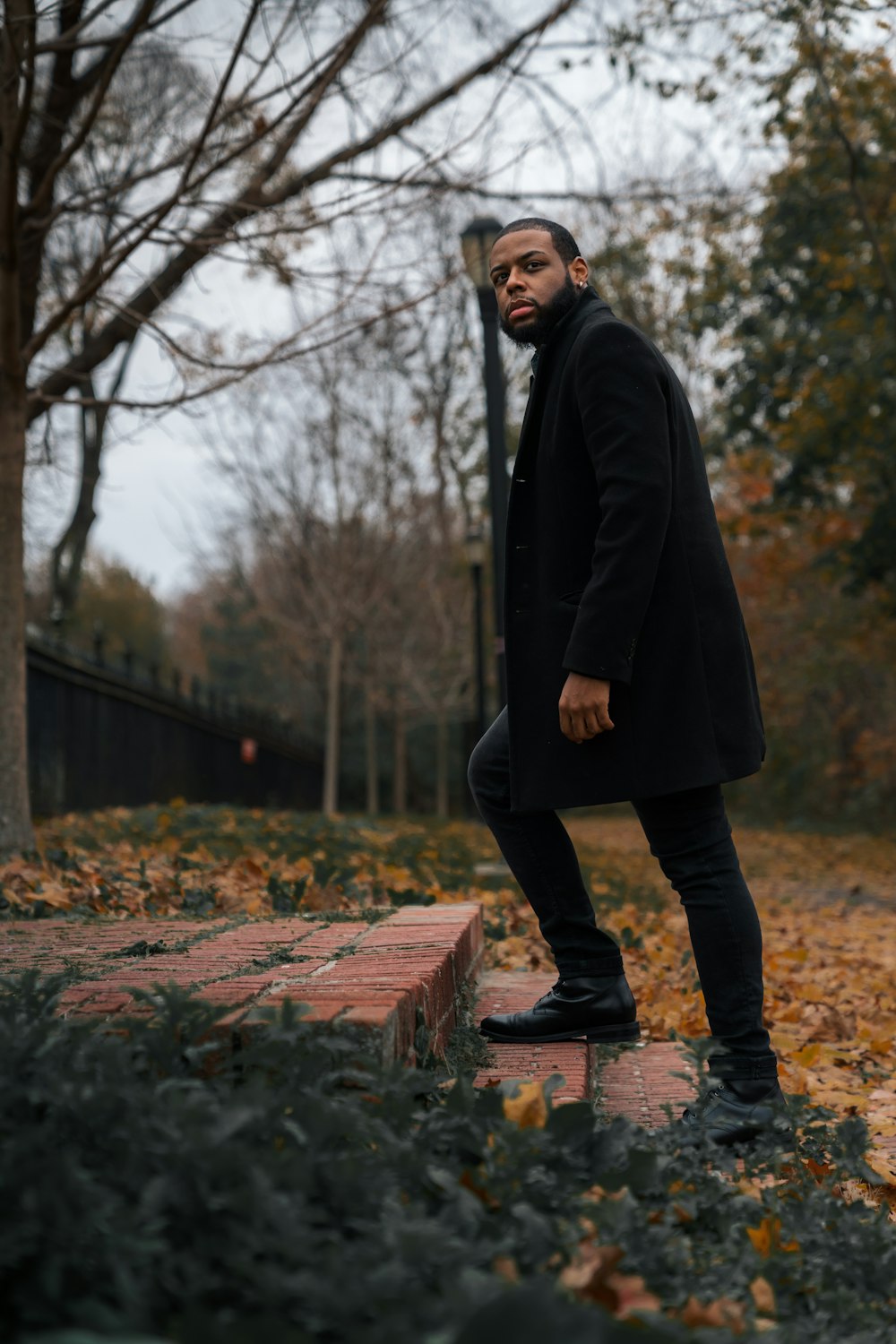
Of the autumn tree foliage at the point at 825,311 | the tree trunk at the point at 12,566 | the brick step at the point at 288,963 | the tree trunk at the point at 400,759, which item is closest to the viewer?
the brick step at the point at 288,963

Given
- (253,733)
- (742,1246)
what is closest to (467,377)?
(253,733)

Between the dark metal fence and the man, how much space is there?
25.9 ft

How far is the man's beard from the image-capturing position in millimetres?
3193

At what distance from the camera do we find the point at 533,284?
3193mm

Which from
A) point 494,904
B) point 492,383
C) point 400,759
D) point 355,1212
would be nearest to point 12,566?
point 494,904

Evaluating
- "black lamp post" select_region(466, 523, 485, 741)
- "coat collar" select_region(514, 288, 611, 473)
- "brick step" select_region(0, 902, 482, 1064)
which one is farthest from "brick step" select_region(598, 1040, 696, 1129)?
"black lamp post" select_region(466, 523, 485, 741)

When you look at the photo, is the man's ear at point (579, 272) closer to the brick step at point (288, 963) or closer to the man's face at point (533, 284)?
the man's face at point (533, 284)

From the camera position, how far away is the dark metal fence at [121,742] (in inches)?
416

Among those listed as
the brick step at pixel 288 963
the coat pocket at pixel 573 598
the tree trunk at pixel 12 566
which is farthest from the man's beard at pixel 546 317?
the tree trunk at pixel 12 566

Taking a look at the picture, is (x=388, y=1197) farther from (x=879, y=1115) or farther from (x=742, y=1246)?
(x=879, y=1115)

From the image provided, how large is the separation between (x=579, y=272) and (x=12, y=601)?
4.64m

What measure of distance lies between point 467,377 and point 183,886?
737 inches

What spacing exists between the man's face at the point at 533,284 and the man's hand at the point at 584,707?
924 millimetres

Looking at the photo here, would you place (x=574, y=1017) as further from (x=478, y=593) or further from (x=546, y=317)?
(x=478, y=593)
